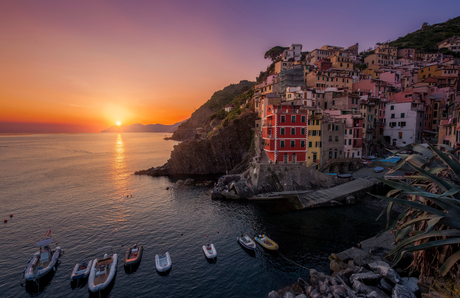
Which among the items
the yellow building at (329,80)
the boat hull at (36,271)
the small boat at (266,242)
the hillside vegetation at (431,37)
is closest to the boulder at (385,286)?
the small boat at (266,242)

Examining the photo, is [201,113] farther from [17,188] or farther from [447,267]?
[447,267]

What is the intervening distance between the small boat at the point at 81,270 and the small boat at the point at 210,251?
47.5 feet

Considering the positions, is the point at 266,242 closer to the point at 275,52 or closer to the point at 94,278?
the point at 94,278

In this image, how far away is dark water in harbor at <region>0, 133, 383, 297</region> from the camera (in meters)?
24.8

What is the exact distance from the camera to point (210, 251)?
2956cm

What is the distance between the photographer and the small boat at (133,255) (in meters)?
27.9

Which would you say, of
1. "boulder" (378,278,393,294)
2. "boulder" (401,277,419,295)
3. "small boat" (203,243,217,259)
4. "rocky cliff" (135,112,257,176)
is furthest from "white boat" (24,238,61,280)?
"rocky cliff" (135,112,257,176)

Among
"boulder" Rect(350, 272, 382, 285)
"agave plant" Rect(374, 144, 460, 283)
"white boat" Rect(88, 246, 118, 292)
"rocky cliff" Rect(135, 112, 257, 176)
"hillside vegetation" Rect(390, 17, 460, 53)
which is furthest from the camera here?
"hillside vegetation" Rect(390, 17, 460, 53)

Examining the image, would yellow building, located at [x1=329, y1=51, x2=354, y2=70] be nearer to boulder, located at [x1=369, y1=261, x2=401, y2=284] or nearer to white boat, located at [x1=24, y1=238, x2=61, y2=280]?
boulder, located at [x1=369, y1=261, x2=401, y2=284]

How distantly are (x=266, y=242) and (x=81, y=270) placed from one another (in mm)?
23889

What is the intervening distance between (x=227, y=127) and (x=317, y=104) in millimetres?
32588

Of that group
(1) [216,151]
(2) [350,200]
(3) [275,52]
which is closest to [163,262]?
(2) [350,200]

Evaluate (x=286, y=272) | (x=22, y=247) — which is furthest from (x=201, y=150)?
(x=286, y=272)

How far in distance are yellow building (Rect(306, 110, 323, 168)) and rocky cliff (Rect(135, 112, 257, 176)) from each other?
3143 centimetres
